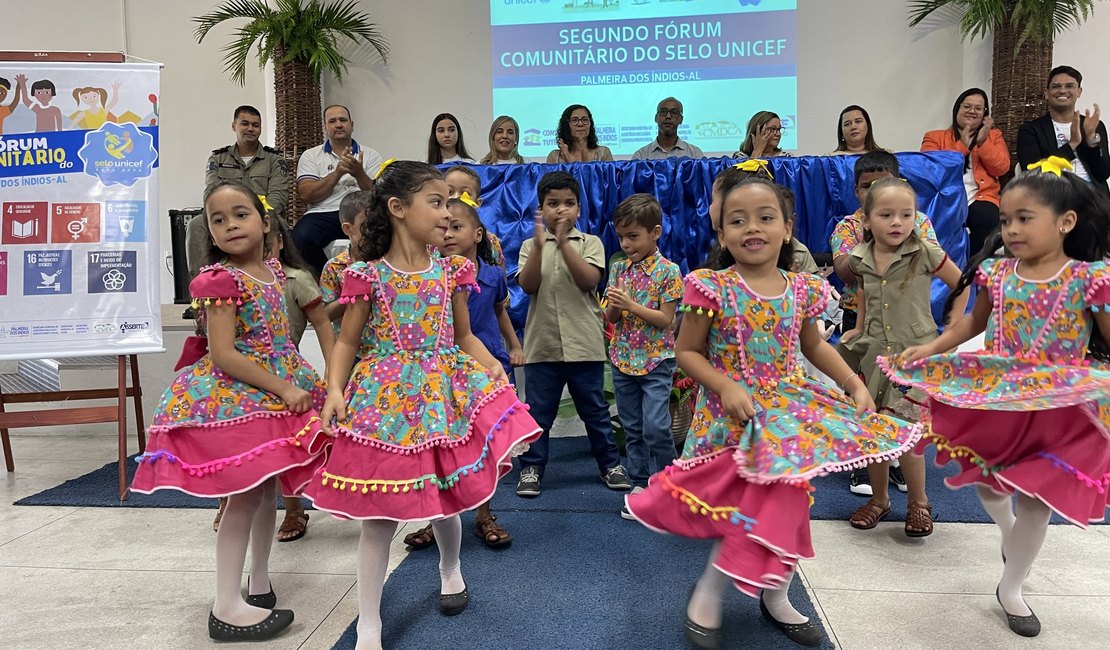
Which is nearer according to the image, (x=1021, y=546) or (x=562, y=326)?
(x=1021, y=546)

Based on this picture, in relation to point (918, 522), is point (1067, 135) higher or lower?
higher

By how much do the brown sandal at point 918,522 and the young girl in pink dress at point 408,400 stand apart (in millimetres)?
1537

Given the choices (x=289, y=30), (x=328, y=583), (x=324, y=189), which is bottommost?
(x=328, y=583)

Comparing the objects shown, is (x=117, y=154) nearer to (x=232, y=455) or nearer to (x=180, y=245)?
(x=232, y=455)

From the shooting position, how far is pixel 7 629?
79.4 inches

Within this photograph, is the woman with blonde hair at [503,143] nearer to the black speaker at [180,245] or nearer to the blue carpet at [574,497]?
the blue carpet at [574,497]

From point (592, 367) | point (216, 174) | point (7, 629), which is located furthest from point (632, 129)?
point (7, 629)

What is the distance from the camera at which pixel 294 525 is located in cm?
272

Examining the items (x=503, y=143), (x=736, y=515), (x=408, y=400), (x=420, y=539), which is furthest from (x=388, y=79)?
(x=736, y=515)

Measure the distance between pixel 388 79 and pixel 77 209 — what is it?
4.03 m

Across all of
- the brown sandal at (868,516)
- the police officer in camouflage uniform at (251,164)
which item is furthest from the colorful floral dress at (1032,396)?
the police officer in camouflage uniform at (251,164)

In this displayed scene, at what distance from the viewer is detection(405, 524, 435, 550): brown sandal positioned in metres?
2.54

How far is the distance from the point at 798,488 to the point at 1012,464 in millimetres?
703

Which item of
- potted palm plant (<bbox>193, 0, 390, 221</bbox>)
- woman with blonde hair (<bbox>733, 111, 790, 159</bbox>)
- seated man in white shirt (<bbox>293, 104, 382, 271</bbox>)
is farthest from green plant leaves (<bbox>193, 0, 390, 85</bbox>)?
woman with blonde hair (<bbox>733, 111, 790, 159</bbox>)
